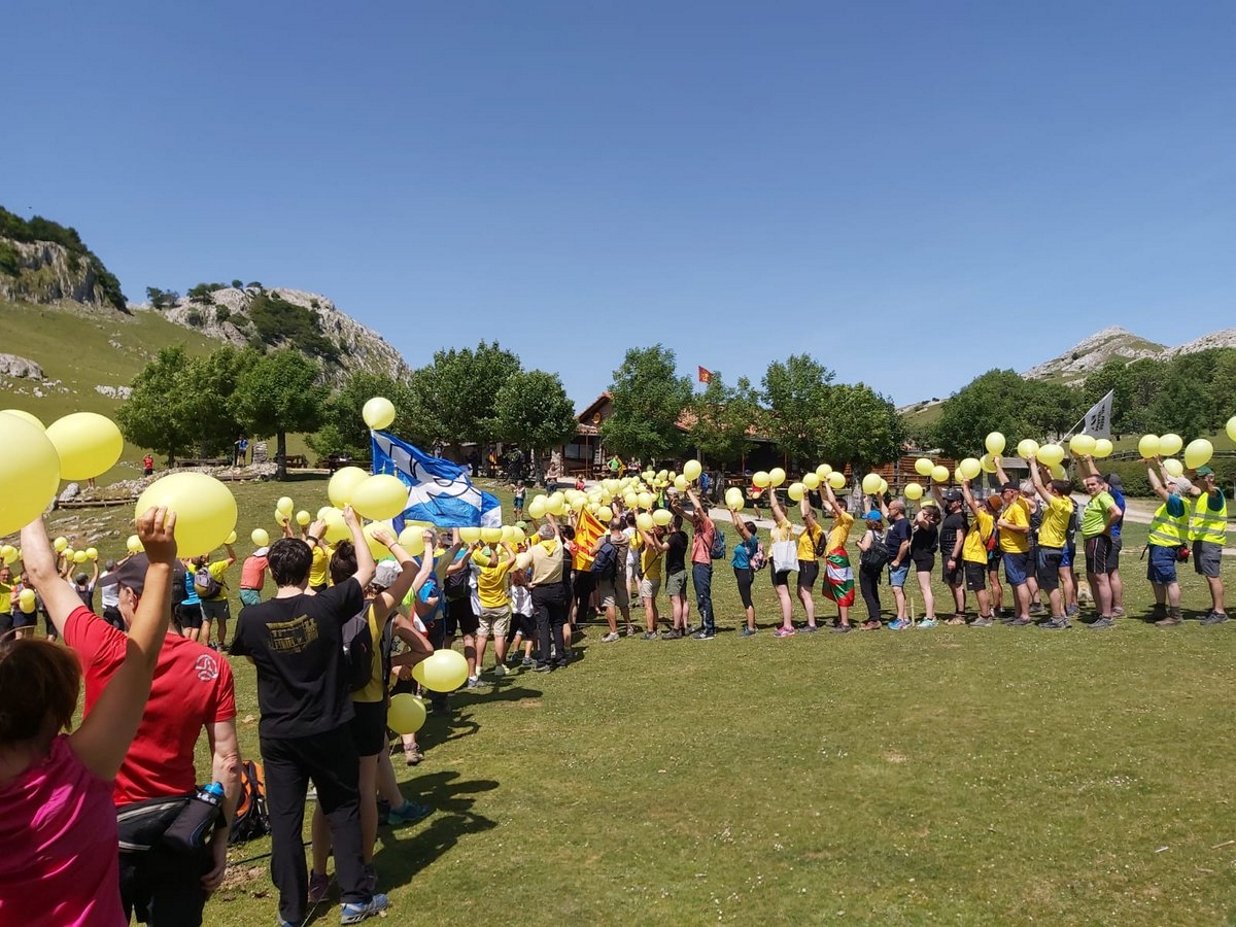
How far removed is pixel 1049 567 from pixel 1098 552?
1.92ft

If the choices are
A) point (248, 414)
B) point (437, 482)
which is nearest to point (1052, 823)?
point (437, 482)

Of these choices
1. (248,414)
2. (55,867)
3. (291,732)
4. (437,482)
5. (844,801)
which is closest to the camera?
(55,867)

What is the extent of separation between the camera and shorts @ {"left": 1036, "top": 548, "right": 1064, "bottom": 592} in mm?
9586

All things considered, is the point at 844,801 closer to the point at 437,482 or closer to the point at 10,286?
the point at 437,482

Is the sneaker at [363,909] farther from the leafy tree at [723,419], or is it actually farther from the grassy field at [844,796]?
the leafy tree at [723,419]

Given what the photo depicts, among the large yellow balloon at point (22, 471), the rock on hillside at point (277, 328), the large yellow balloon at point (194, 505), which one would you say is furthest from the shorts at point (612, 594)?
the rock on hillside at point (277, 328)

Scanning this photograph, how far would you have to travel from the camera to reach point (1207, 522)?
29.0ft

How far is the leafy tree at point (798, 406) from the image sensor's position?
49.5 metres

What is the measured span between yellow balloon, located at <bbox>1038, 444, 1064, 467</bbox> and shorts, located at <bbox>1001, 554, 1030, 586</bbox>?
1279 millimetres

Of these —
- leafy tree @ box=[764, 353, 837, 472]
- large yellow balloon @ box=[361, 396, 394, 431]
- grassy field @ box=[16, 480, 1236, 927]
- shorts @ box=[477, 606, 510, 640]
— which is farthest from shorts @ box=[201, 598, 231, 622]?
leafy tree @ box=[764, 353, 837, 472]

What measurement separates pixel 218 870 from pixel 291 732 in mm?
861

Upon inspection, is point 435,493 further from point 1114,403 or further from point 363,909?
point 1114,403

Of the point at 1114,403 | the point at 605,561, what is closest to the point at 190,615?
the point at 605,561

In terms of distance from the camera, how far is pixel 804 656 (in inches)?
369
